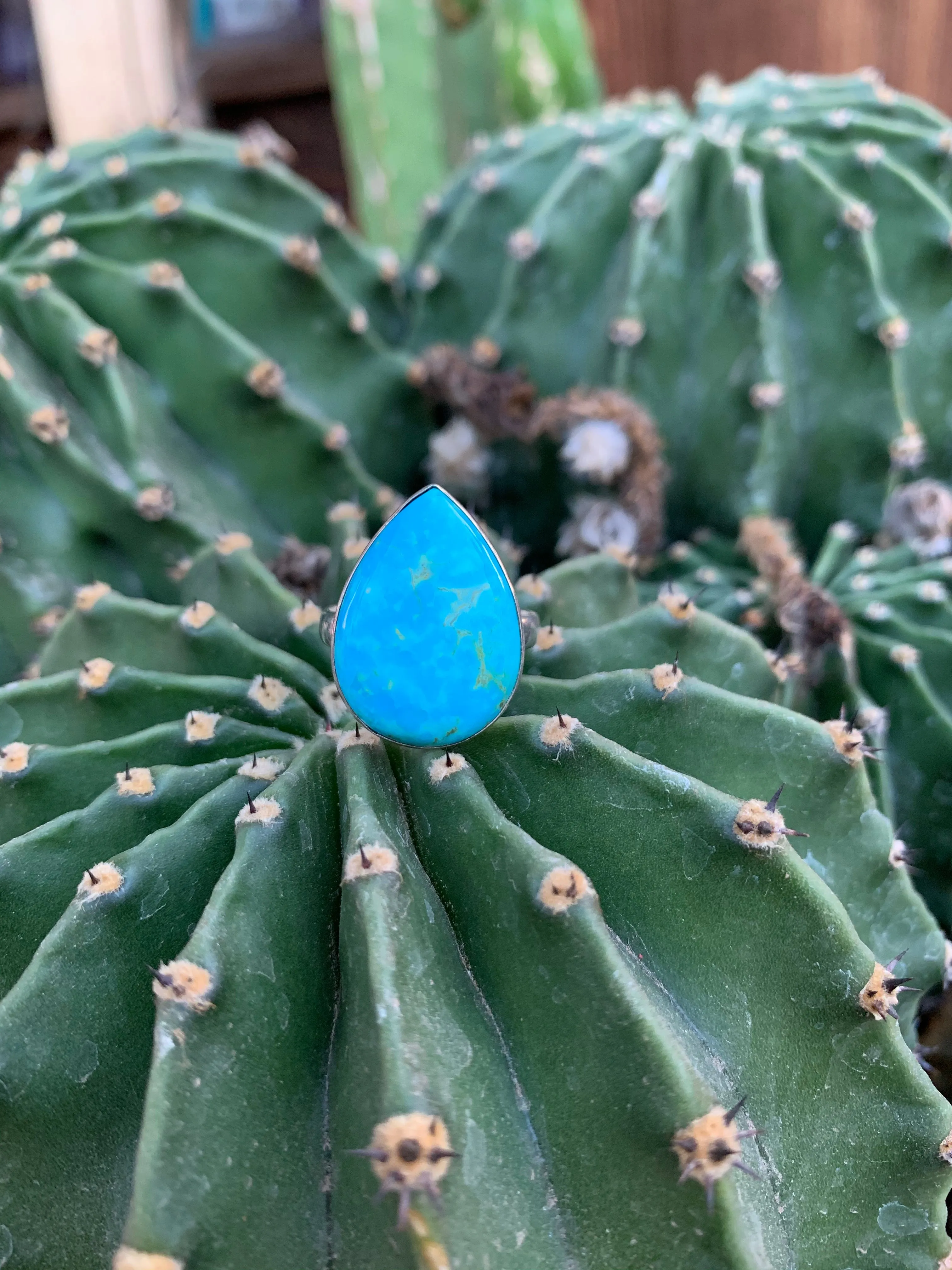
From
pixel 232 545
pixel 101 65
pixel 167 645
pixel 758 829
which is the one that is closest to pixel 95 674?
pixel 167 645

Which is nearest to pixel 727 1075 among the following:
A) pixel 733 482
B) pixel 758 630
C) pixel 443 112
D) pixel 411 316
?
pixel 758 630

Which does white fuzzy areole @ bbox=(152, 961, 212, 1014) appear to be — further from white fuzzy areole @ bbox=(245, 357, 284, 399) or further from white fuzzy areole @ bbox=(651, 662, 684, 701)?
white fuzzy areole @ bbox=(245, 357, 284, 399)

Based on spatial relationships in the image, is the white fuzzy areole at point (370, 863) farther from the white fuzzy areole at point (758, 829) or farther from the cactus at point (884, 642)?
the cactus at point (884, 642)

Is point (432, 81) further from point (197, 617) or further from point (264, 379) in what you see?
point (197, 617)

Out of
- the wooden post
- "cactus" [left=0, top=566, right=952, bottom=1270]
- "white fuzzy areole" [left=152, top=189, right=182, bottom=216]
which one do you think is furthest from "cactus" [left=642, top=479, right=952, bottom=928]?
the wooden post

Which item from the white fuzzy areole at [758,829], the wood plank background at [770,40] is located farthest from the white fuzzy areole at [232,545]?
the wood plank background at [770,40]
